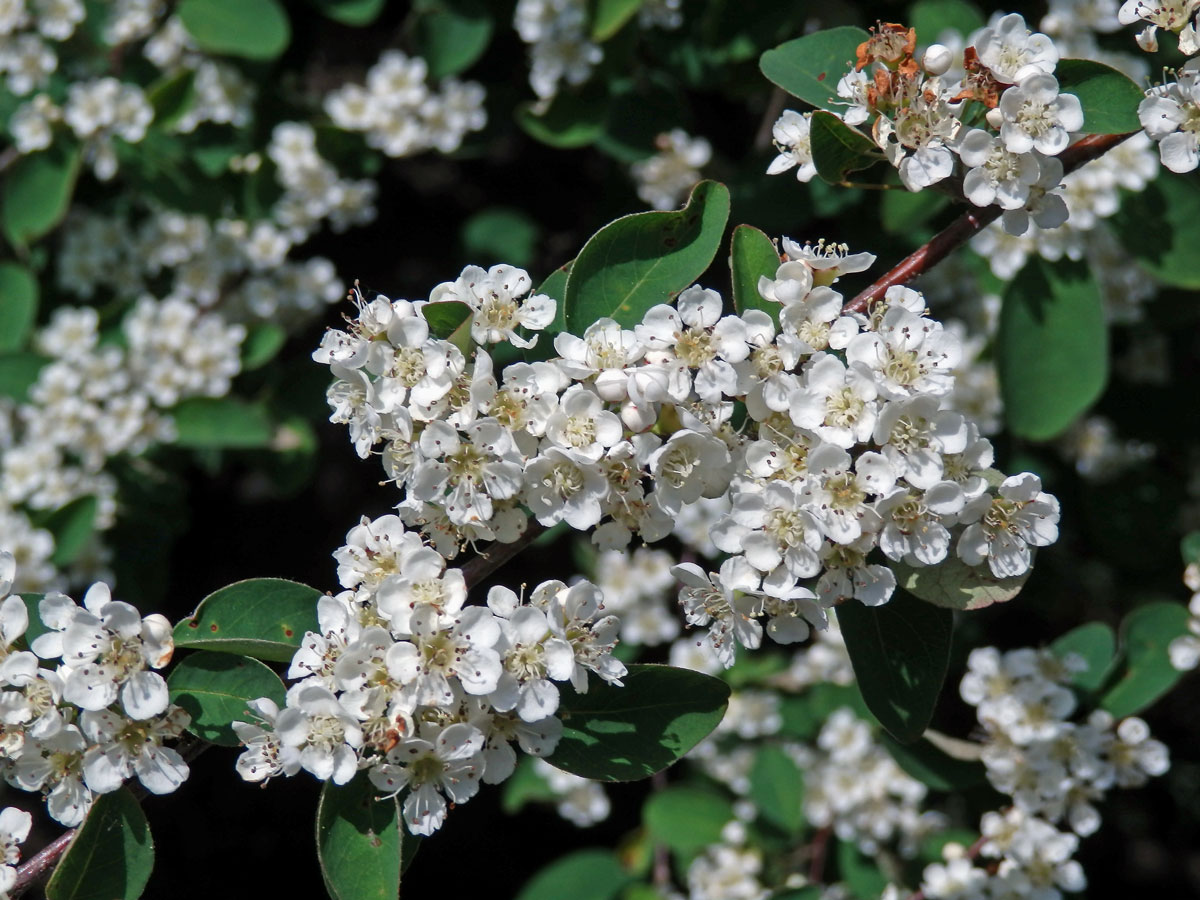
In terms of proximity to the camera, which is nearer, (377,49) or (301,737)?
(301,737)

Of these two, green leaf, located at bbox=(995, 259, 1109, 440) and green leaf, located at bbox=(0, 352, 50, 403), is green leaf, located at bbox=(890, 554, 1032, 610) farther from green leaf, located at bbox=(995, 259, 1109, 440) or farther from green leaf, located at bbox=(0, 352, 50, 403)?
green leaf, located at bbox=(0, 352, 50, 403)

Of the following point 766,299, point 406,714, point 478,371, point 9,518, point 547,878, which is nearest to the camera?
point 406,714

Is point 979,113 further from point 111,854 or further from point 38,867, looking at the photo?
point 38,867

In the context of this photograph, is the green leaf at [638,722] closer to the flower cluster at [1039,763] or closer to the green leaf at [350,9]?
the flower cluster at [1039,763]

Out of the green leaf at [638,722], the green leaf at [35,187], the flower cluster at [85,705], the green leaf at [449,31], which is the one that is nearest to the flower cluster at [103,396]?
the green leaf at [35,187]

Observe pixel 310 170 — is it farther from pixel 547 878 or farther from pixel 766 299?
pixel 547 878

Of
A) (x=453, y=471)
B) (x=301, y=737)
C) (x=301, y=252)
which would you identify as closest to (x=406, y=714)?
(x=301, y=737)

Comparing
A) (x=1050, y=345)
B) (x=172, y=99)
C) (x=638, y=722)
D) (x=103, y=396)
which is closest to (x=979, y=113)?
(x=1050, y=345)
